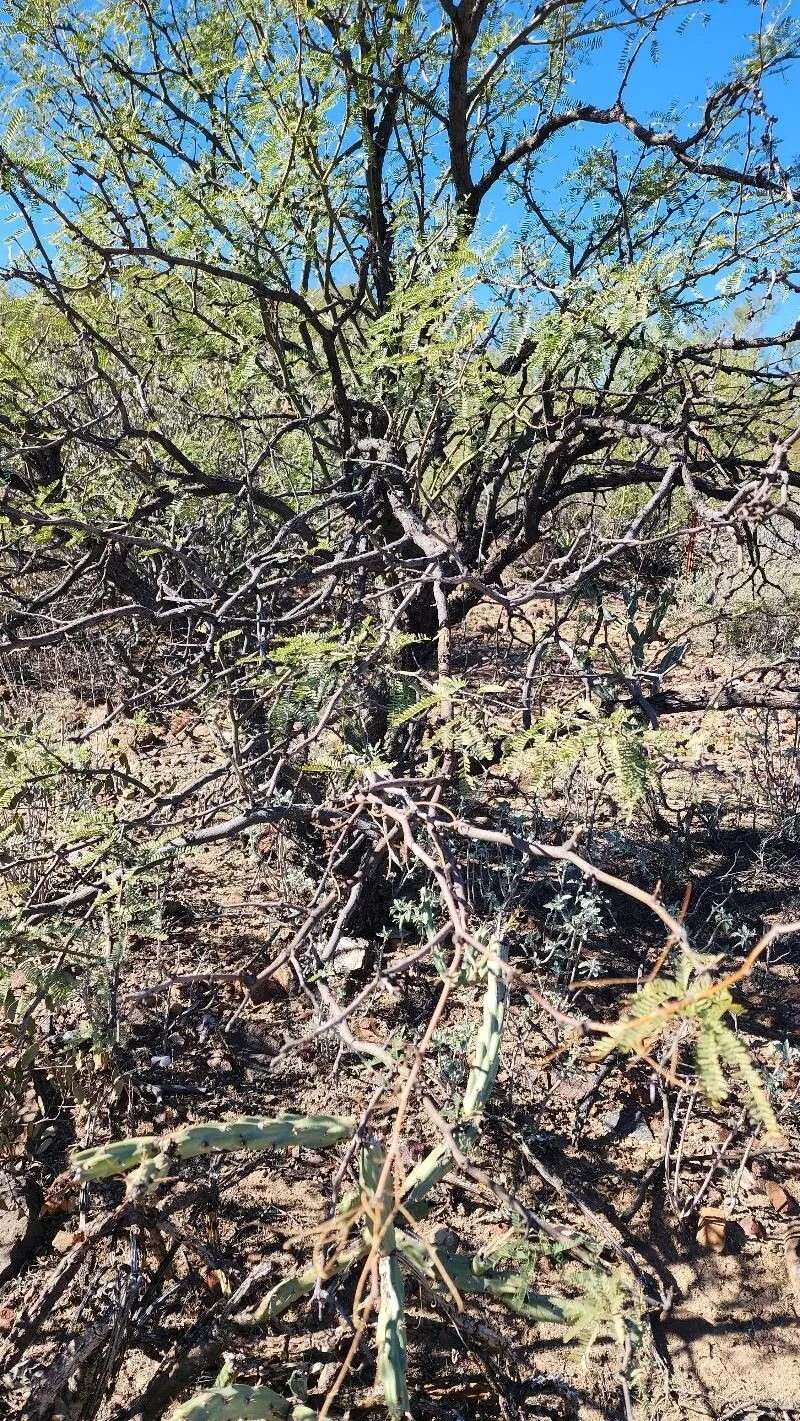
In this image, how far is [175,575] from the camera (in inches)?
144

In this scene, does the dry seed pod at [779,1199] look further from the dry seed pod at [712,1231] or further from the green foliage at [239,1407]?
the green foliage at [239,1407]

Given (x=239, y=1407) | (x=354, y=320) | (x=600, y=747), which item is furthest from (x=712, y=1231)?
(x=354, y=320)

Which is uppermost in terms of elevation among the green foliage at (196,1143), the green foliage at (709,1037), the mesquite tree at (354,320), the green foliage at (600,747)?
the mesquite tree at (354,320)

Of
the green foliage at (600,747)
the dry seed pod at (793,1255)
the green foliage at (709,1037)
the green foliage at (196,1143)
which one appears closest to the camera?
the green foliage at (709,1037)

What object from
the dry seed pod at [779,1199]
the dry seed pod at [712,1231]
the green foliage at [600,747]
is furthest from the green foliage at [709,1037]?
the dry seed pod at [779,1199]

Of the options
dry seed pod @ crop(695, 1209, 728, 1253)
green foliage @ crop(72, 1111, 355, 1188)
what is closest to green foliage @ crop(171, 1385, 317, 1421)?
green foliage @ crop(72, 1111, 355, 1188)

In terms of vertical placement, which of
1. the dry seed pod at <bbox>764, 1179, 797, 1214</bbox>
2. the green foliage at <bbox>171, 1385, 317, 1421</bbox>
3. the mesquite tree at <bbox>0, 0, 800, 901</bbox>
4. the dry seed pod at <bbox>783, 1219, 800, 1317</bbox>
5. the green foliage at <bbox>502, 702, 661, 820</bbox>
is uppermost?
the mesquite tree at <bbox>0, 0, 800, 901</bbox>

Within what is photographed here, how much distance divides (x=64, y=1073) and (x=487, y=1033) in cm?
150

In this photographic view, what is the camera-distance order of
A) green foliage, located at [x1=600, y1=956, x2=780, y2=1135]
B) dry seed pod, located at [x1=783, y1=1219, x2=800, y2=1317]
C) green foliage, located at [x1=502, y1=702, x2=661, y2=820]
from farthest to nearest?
dry seed pod, located at [x1=783, y1=1219, x2=800, y2=1317] < green foliage, located at [x1=502, y1=702, x2=661, y2=820] < green foliage, located at [x1=600, y1=956, x2=780, y2=1135]

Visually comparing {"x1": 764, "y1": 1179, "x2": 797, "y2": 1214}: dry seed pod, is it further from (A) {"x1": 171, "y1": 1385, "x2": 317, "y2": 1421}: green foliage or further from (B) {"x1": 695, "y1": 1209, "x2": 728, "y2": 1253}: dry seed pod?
(A) {"x1": 171, "y1": 1385, "x2": 317, "y2": 1421}: green foliage

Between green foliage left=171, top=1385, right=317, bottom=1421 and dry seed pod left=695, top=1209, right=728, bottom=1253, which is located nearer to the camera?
green foliage left=171, top=1385, right=317, bottom=1421

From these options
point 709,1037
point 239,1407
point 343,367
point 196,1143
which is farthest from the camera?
point 343,367

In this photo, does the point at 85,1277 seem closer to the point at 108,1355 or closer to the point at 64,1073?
the point at 108,1355

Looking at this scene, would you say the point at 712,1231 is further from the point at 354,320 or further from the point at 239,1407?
the point at 354,320
